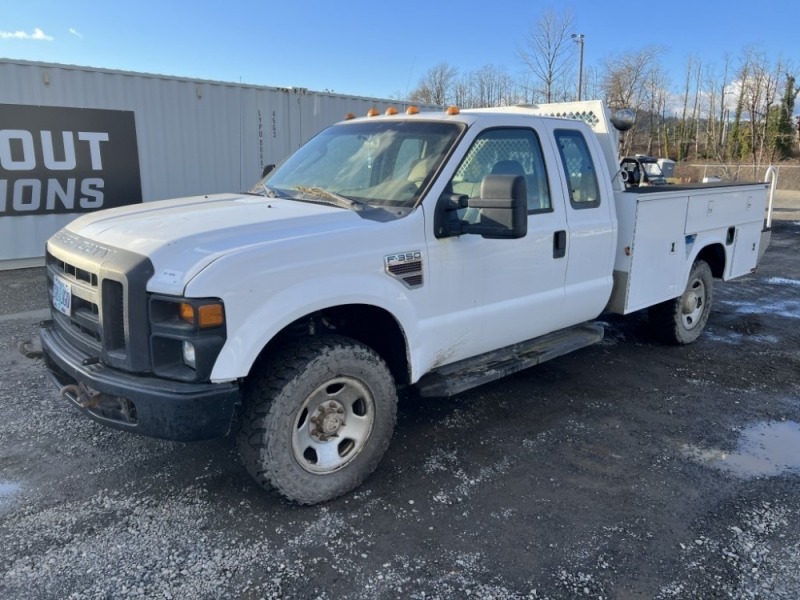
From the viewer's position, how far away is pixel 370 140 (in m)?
4.05

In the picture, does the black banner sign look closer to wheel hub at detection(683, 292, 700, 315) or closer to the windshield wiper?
the windshield wiper

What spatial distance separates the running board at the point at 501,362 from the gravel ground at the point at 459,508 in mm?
431

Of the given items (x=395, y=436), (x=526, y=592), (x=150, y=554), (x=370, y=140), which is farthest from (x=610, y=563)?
(x=370, y=140)

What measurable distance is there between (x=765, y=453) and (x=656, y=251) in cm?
185

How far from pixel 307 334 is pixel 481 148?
1.60m

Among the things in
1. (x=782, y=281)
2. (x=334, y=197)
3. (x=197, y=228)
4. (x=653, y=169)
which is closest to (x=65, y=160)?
(x=334, y=197)

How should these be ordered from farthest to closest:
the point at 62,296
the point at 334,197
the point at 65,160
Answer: the point at 65,160 < the point at 334,197 < the point at 62,296

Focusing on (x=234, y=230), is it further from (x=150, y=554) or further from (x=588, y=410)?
(x=588, y=410)

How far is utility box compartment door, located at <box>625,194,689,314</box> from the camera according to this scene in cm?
487

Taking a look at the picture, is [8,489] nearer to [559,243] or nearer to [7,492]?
[7,492]

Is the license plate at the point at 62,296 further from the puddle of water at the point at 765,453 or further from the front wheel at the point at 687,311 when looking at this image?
the front wheel at the point at 687,311

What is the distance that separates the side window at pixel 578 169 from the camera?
4.35 meters

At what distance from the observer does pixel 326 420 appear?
3166 mm

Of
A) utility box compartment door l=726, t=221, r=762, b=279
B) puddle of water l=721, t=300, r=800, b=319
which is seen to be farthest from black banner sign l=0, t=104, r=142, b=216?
puddle of water l=721, t=300, r=800, b=319
